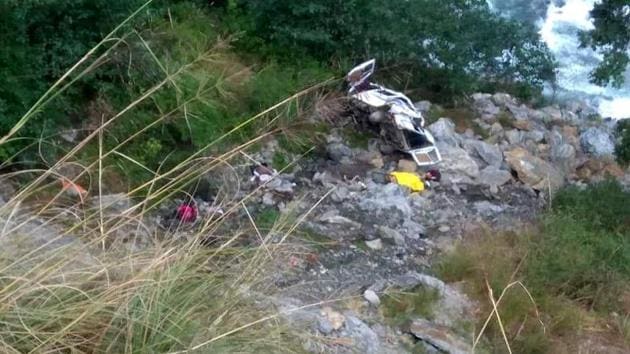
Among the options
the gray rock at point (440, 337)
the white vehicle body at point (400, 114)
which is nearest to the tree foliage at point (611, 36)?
the white vehicle body at point (400, 114)

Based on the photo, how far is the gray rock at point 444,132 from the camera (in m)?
9.90

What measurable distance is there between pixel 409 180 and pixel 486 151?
4.35 feet

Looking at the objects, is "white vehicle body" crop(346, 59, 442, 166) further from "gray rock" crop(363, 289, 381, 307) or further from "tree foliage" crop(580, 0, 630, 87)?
"gray rock" crop(363, 289, 381, 307)

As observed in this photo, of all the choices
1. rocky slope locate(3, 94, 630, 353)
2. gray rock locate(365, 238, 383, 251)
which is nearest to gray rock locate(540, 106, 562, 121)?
rocky slope locate(3, 94, 630, 353)

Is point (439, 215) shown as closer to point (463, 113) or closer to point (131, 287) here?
point (463, 113)

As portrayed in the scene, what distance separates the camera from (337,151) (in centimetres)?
938

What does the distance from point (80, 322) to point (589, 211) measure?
6351 mm

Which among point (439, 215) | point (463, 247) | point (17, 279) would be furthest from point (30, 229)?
point (439, 215)

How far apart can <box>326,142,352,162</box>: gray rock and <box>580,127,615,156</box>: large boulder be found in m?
3.13

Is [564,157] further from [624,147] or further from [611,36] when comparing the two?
[611,36]

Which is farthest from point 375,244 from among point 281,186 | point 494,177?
point 494,177

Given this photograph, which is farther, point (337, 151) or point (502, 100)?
point (502, 100)

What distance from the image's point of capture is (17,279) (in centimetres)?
258

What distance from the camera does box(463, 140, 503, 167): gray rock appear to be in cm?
973
